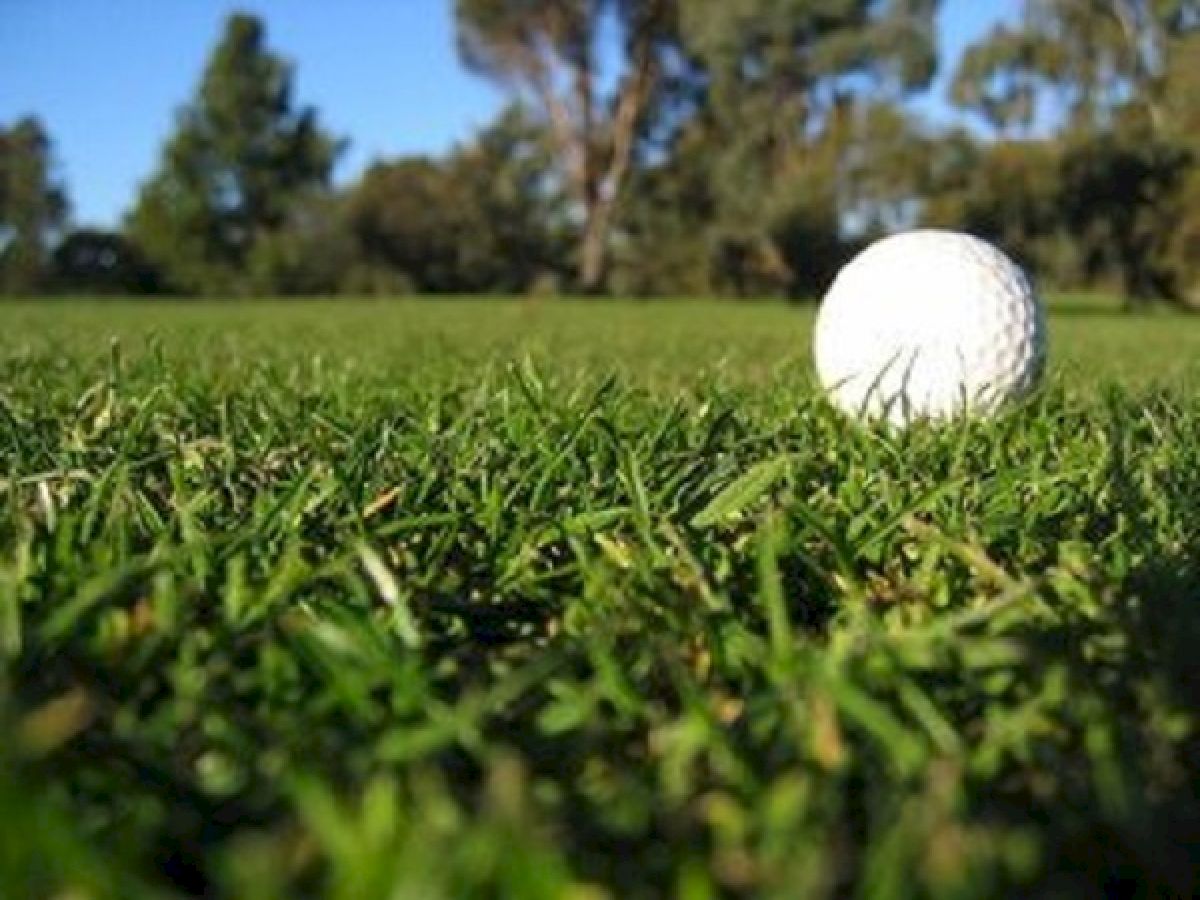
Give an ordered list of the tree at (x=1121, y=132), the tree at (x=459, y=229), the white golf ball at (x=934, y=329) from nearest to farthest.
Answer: the white golf ball at (x=934, y=329), the tree at (x=1121, y=132), the tree at (x=459, y=229)

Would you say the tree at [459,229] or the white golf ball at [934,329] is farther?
the tree at [459,229]

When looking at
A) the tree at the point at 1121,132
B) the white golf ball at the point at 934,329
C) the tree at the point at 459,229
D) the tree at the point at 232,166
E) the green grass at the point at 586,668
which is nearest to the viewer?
the green grass at the point at 586,668

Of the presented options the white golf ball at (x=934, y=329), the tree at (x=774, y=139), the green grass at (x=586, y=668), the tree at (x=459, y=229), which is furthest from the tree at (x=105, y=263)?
the green grass at (x=586, y=668)

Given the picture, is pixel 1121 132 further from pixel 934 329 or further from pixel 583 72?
pixel 934 329

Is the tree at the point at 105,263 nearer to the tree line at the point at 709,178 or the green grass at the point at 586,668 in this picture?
the tree line at the point at 709,178

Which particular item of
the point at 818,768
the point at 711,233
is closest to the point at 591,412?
the point at 818,768

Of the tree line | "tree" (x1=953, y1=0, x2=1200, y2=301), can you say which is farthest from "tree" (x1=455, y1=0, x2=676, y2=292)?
"tree" (x1=953, y1=0, x2=1200, y2=301)

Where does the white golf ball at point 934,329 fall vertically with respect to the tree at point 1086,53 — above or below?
below

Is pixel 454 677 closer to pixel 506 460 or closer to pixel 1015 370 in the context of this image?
pixel 506 460
